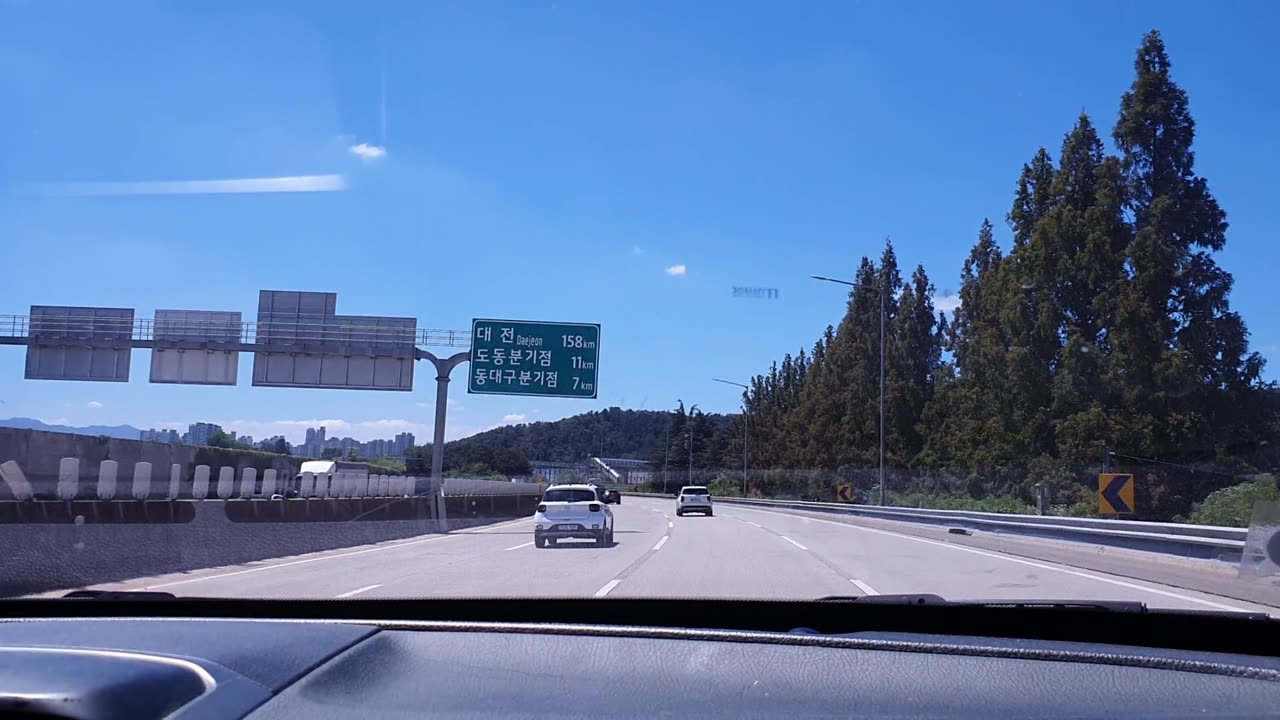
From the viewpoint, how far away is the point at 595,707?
2.99 meters

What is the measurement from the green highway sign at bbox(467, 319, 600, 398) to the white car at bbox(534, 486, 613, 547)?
585 cm

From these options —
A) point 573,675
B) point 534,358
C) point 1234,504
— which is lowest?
point 573,675

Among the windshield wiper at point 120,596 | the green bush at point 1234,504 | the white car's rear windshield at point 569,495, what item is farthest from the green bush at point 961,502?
the windshield wiper at point 120,596

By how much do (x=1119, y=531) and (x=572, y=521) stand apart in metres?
12.0

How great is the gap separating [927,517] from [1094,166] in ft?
51.9

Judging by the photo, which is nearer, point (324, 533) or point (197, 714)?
point (197, 714)

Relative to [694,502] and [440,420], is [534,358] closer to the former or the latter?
[440,420]

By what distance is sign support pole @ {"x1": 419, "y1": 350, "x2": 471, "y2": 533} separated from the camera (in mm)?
31875

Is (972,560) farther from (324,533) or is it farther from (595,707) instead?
(595,707)

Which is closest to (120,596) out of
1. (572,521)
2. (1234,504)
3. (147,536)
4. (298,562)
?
(147,536)

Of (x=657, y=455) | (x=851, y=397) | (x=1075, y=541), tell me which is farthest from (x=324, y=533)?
(x=657, y=455)

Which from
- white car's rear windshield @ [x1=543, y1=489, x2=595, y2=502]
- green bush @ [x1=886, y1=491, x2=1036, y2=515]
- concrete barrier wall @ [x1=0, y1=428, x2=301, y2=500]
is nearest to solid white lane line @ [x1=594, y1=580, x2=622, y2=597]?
concrete barrier wall @ [x1=0, y1=428, x2=301, y2=500]

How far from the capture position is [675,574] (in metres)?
16.7

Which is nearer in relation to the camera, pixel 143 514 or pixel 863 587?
pixel 863 587
